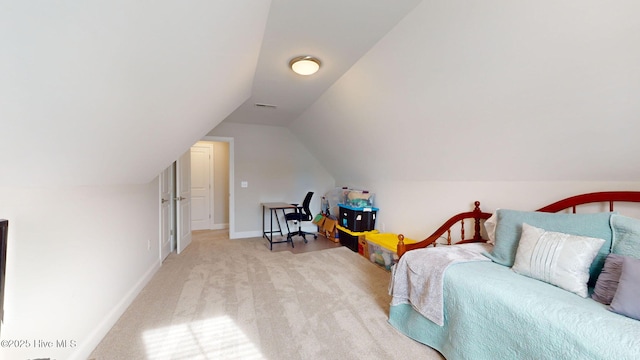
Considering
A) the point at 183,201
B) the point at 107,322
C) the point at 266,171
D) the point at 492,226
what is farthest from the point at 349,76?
the point at 183,201

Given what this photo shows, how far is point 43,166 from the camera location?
1.28m

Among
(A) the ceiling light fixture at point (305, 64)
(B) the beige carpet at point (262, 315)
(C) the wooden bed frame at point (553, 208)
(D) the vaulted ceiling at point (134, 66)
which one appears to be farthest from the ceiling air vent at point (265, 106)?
(C) the wooden bed frame at point (553, 208)

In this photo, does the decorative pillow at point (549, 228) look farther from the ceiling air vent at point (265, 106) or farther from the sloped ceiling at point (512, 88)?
the ceiling air vent at point (265, 106)

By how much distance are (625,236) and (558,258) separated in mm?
361

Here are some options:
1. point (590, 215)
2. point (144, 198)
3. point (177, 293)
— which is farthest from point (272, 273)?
point (590, 215)

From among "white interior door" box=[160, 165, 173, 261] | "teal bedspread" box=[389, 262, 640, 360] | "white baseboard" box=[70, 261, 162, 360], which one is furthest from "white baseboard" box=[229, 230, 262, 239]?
"teal bedspread" box=[389, 262, 640, 360]

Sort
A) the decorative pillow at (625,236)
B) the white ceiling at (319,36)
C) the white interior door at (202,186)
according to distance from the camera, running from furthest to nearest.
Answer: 1. the white interior door at (202,186)
2. the white ceiling at (319,36)
3. the decorative pillow at (625,236)

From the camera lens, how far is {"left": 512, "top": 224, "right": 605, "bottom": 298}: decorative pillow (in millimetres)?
1457

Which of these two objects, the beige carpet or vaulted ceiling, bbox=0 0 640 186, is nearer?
vaulted ceiling, bbox=0 0 640 186

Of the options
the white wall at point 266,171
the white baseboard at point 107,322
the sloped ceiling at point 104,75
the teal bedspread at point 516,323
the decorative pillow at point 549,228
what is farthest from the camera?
the white wall at point 266,171

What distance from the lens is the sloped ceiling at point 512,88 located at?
133 cm

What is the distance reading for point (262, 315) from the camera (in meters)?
2.25

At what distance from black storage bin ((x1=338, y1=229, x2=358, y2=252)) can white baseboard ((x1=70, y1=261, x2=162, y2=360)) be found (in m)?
2.89

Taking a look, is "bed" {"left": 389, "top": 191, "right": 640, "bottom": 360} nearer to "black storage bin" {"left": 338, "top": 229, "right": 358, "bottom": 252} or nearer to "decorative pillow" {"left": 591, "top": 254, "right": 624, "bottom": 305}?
Result: "decorative pillow" {"left": 591, "top": 254, "right": 624, "bottom": 305}
